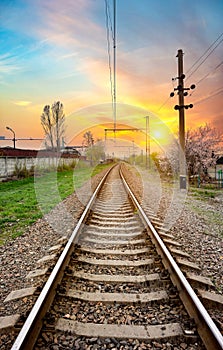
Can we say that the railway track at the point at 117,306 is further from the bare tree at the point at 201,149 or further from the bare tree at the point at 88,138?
the bare tree at the point at 88,138

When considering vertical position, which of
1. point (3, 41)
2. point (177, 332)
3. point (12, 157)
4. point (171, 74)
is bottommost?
point (177, 332)

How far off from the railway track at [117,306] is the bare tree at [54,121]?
33.2m

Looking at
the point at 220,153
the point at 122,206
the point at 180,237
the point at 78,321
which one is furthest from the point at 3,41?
the point at 220,153

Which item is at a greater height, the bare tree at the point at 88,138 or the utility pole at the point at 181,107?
the bare tree at the point at 88,138

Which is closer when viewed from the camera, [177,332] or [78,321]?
[177,332]

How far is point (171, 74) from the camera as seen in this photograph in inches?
701

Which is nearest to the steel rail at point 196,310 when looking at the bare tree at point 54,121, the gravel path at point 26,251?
the gravel path at point 26,251

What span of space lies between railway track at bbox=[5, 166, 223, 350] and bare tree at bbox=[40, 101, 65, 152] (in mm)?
33220

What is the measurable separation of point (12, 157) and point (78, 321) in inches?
692

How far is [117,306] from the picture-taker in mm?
2881

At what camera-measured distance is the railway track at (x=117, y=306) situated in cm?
230

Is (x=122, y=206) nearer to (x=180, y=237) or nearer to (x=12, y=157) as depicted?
(x=180, y=237)

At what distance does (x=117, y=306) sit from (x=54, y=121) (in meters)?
44.0

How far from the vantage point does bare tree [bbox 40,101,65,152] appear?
39.9m
